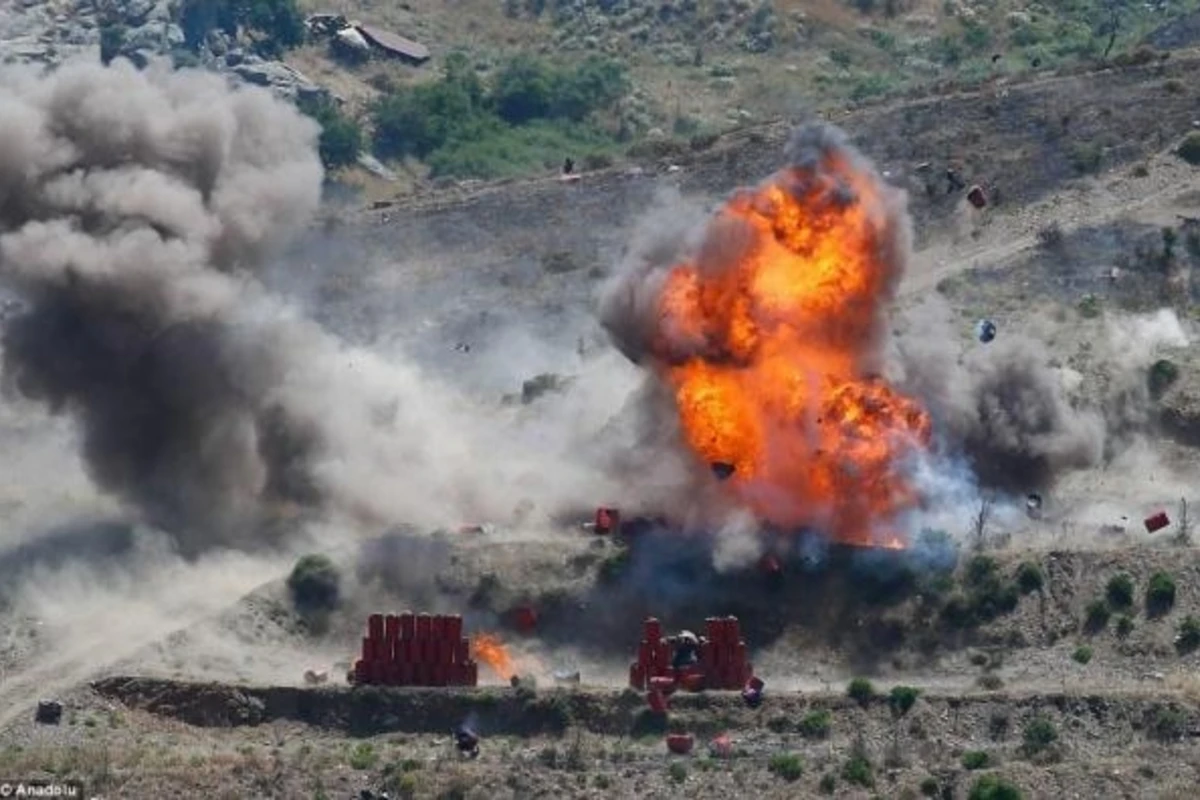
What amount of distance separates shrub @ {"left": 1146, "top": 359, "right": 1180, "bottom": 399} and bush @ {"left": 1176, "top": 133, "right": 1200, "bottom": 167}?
1841 cm

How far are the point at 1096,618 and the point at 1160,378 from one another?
63.8 feet

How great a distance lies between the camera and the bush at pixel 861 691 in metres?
88.8

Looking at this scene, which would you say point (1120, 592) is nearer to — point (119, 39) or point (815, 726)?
point (815, 726)

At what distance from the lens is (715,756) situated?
86375mm

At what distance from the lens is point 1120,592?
93.6 metres

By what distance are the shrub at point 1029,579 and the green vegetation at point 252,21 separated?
241ft

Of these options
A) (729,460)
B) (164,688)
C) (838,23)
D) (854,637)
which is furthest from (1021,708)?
(838,23)

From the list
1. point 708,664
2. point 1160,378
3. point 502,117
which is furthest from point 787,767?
point 502,117

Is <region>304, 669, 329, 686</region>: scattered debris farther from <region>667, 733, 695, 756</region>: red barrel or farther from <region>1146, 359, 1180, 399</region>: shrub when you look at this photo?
<region>1146, 359, 1180, 399</region>: shrub

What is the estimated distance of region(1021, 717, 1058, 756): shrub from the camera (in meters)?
86.1

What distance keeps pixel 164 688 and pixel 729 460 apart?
17730 millimetres

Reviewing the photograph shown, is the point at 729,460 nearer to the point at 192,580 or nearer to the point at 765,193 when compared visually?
the point at 765,193

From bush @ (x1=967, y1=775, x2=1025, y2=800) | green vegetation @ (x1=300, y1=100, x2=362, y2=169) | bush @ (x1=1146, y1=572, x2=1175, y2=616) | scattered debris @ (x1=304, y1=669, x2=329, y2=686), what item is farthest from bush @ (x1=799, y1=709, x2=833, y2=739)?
green vegetation @ (x1=300, y1=100, x2=362, y2=169)

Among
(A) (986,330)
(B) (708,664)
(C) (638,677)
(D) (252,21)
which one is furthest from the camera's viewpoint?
(D) (252,21)
